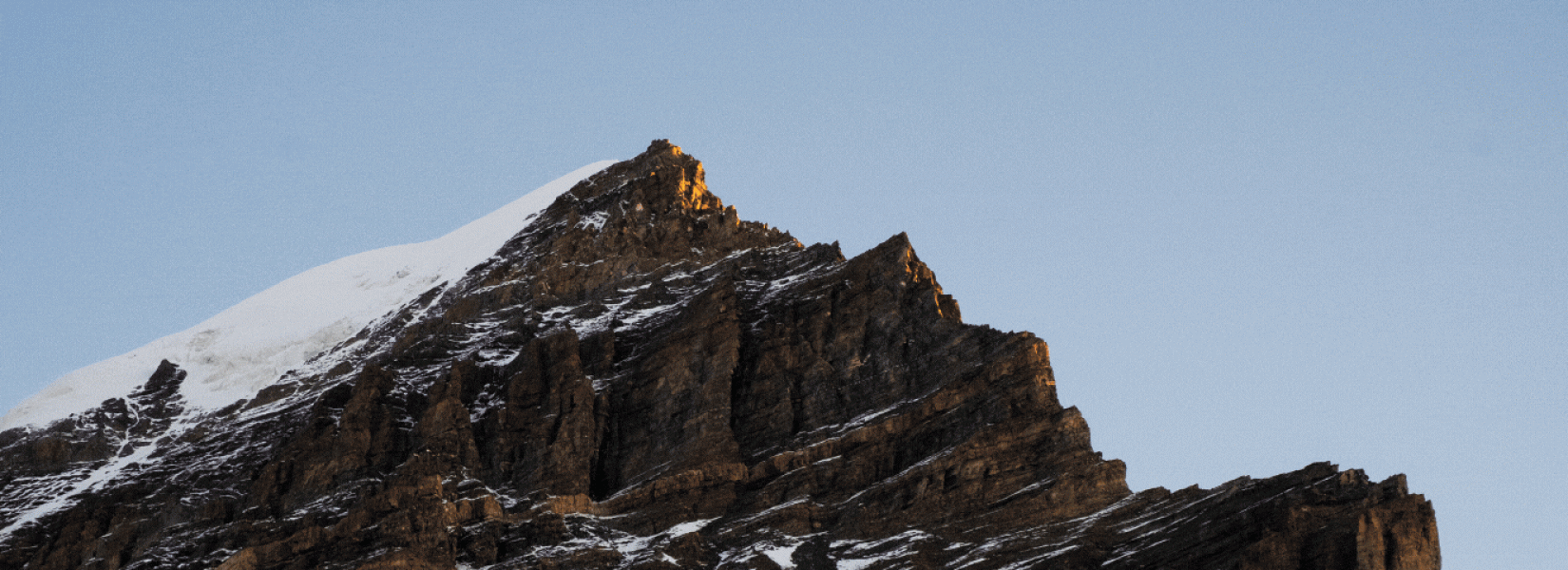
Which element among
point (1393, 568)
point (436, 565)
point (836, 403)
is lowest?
point (1393, 568)

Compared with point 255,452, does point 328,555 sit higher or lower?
lower

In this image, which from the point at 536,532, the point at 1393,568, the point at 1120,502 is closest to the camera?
the point at 1393,568

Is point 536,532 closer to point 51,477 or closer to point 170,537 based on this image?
point 170,537

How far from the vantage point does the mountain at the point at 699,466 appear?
144 meters

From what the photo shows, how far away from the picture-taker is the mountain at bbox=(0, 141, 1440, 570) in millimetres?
143750

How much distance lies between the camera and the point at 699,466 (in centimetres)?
16462

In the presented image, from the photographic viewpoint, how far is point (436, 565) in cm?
15488

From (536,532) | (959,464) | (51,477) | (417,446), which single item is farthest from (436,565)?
(51,477)

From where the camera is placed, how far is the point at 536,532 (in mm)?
158875

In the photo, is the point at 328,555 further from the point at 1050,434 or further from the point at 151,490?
the point at 1050,434

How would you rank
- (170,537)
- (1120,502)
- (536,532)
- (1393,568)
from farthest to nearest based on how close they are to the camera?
(170,537)
(536,532)
(1120,502)
(1393,568)

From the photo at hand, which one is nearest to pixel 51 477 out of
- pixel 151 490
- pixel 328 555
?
pixel 151 490

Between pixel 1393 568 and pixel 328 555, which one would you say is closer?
Answer: pixel 1393 568

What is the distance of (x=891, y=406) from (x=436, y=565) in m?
33.1
